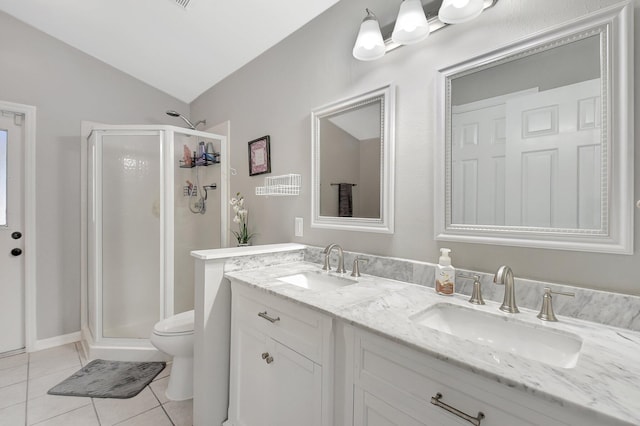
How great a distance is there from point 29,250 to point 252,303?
239 centimetres

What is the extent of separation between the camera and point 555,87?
101 cm

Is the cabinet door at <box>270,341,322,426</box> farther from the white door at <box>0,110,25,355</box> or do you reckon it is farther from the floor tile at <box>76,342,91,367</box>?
the white door at <box>0,110,25,355</box>

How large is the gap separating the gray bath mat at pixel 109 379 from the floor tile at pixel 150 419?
25 cm

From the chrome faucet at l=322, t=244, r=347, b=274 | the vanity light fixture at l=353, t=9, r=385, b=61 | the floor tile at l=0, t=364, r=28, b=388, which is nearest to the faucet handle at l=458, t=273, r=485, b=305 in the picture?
the chrome faucet at l=322, t=244, r=347, b=274

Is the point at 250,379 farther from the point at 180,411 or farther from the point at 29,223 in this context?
the point at 29,223

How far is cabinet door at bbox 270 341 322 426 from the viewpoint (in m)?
1.03

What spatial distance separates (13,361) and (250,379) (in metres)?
2.34

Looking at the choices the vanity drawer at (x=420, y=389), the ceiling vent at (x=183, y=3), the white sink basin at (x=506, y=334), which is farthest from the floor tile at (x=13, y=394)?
the ceiling vent at (x=183, y=3)

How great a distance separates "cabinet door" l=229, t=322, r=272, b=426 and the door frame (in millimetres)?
2232

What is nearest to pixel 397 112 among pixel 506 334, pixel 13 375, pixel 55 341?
pixel 506 334

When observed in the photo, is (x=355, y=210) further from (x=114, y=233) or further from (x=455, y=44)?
(x=114, y=233)

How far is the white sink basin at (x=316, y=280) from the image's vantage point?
1526mm

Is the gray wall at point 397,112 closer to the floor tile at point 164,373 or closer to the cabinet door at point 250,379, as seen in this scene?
the cabinet door at point 250,379

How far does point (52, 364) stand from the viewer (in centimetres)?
226
